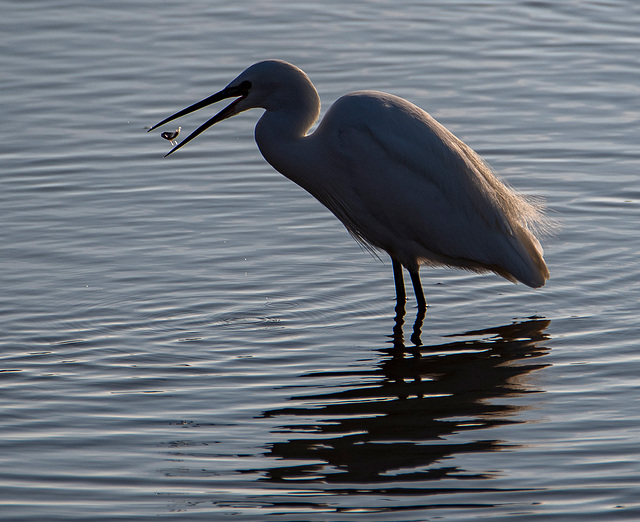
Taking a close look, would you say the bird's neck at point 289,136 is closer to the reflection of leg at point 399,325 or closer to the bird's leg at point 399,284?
the bird's leg at point 399,284

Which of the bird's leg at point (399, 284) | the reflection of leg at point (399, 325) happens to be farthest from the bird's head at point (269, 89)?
the reflection of leg at point (399, 325)

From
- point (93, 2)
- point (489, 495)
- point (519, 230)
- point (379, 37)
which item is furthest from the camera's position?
point (93, 2)

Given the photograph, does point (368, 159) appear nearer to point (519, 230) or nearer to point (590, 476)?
point (519, 230)

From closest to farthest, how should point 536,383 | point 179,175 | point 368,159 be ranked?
point 536,383 < point 368,159 < point 179,175

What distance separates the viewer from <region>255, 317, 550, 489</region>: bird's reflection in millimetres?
5525

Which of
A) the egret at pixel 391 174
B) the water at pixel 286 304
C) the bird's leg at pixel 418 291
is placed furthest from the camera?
the bird's leg at pixel 418 291

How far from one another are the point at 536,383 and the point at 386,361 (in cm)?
90

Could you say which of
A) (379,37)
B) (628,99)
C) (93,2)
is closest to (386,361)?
(628,99)

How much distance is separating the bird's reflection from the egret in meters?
0.52

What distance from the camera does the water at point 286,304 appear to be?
5.40 m

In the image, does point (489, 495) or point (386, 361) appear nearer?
point (489, 495)

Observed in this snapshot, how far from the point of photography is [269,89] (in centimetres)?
709

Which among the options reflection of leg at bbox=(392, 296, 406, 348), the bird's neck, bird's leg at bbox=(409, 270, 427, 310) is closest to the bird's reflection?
reflection of leg at bbox=(392, 296, 406, 348)

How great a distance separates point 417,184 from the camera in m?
7.37
